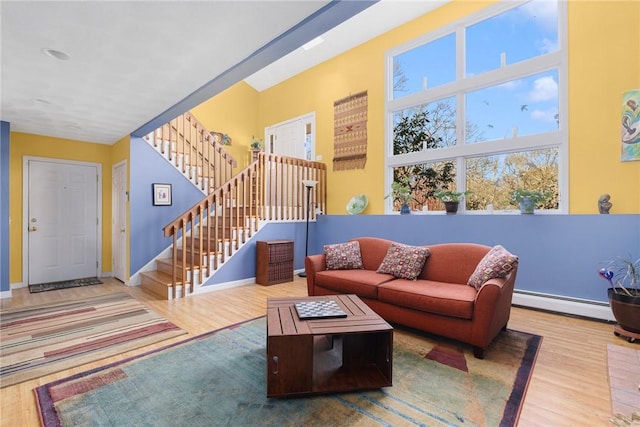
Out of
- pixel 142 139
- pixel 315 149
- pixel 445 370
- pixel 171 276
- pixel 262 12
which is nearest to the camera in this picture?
pixel 262 12

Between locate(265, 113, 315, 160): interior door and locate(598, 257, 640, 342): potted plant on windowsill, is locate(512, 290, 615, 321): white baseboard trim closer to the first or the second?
locate(598, 257, 640, 342): potted plant on windowsill

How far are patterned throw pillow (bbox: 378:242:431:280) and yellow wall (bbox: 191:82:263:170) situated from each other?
5355 mm

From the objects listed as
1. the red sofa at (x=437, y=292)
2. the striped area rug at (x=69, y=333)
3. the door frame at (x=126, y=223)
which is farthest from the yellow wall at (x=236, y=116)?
the red sofa at (x=437, y=292)

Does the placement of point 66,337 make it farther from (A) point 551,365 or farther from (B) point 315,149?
(B) point 315,149

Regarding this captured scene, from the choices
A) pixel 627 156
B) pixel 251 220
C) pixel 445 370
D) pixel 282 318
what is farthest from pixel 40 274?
pixel 627 156

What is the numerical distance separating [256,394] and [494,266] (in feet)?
7.04

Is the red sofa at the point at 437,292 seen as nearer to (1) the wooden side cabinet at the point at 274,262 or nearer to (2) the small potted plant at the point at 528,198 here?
(2) the small potted plant at the point at 528,198

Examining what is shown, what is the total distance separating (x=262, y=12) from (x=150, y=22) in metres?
0.81

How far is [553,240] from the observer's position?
353 centimetres

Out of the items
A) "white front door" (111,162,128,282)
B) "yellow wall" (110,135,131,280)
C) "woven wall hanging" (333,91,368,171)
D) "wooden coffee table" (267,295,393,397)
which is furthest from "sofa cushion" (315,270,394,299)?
"white front door" (111,162,128,282)

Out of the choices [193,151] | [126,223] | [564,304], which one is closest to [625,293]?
[564,304]

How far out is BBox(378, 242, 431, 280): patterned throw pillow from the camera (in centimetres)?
323

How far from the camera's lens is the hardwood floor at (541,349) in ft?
5.77

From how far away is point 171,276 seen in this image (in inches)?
172
